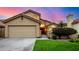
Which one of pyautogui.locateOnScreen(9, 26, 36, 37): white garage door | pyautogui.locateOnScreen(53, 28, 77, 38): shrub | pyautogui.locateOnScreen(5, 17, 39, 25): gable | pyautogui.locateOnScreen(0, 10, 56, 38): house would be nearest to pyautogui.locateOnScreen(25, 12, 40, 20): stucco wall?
pyautogui.locateOnScreen(0, 10, 56, 38): house

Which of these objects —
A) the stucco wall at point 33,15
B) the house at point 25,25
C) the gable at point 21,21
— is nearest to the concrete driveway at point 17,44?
the house at point 25,25

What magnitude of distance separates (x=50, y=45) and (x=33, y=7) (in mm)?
890

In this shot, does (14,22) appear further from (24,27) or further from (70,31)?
(70,31)

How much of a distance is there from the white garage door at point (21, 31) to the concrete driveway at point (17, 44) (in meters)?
0.11

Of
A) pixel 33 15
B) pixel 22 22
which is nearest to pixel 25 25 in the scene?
pixel 22 22

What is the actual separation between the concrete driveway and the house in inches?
4.0

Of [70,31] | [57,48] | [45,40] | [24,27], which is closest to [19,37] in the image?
[24,27]

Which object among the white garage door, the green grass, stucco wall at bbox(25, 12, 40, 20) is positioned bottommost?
the green grass

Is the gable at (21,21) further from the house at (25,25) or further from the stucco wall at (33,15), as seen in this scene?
the stucco wall at (33,15)

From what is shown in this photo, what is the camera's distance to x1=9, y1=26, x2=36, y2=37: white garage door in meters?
4.21

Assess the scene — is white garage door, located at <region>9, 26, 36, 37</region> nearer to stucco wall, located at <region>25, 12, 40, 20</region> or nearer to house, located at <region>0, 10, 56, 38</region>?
house, located at <region>0, 10, 56, 38</region>

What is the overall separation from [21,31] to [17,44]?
1.03 ft

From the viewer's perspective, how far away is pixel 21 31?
4227mm

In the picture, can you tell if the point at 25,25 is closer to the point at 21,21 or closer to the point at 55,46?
the point at 21,21
